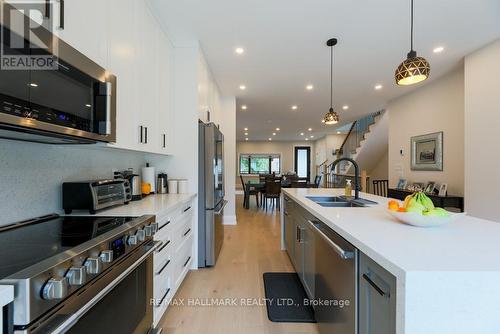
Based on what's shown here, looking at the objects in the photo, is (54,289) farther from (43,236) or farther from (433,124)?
(433,124)

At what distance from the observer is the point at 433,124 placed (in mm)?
4258

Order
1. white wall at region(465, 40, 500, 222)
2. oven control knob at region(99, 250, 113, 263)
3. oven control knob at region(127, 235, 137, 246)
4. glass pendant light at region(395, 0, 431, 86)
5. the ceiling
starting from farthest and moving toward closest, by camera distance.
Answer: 1. white wall at region(465, 40, 500, 222)
2. the ceiling
3. glass pendant light at region(395, 0, 431, 86)
4. oven control knob at region(127, 235, 137, 246)
5. oven control knob at region(99, 250, 113, 263)

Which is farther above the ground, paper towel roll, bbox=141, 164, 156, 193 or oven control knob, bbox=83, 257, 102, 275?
paper towel roll, bbox=141, 164, 156, 193

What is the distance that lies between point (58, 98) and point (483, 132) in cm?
427

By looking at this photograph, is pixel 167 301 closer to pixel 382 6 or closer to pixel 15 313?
pixel 15 313

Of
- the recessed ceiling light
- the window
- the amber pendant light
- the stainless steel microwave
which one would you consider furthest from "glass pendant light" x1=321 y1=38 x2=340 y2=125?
the window

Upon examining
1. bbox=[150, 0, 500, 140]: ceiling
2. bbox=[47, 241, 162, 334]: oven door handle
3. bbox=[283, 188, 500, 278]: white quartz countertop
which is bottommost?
bbox=[47, 241, 162, 334]: oven door handle

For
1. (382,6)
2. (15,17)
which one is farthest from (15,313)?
(382,6)

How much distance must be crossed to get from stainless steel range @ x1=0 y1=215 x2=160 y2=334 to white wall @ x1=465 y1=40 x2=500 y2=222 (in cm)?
383

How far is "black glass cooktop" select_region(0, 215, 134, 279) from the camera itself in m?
0.79

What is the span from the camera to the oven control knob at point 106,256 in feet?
3.23

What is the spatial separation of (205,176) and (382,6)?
2.49 m

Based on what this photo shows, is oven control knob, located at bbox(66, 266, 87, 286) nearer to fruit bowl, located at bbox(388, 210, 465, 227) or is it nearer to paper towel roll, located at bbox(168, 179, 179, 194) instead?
fruit bowl, located at bbox(388, 210, 465, 227)

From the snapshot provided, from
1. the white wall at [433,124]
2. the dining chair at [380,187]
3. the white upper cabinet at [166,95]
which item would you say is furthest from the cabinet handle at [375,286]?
the dining chair at [380,187]
